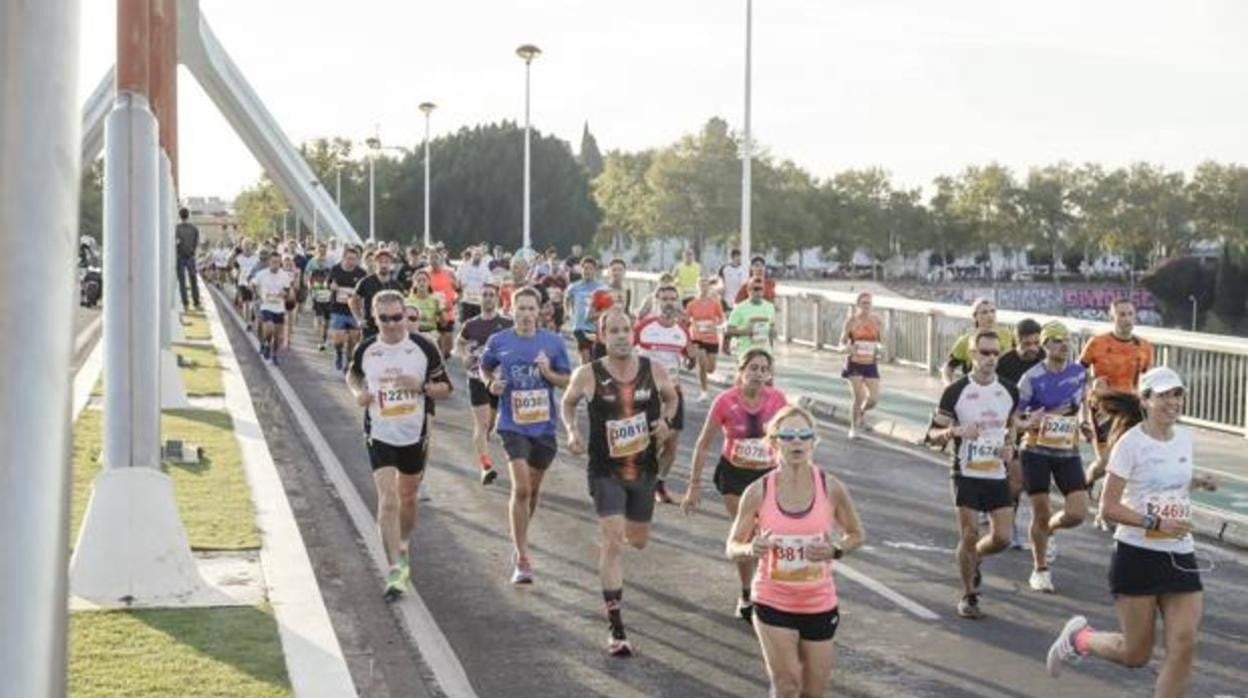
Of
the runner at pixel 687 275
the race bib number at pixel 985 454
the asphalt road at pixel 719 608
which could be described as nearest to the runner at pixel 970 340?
the asphalt road at pixel 719 608

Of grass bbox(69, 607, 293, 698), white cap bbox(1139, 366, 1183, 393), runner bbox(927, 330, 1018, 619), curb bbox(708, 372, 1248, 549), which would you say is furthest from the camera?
curb bbox(708, 372, 1248, 549)

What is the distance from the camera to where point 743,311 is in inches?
730

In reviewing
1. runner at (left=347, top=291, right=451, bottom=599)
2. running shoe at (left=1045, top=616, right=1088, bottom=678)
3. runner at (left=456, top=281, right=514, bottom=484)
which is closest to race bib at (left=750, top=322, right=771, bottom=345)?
runner at (left=456, top=281, right=514, bottom=484)

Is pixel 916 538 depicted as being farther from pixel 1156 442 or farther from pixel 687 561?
pixel 1156 442

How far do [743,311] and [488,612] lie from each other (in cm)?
890

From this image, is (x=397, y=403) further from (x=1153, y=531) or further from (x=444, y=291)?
(x=444, y=291)

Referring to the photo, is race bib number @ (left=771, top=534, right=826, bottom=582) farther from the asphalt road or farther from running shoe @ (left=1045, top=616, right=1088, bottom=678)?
running shoe @ (left=1045, top=616, right=1088, bottom=678)

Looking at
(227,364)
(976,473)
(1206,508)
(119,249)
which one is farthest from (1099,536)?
(227,364)

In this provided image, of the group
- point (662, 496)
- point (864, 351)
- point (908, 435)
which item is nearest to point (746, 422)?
point (662, 496)

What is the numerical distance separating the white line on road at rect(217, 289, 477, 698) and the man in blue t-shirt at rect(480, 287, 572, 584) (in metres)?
1.00

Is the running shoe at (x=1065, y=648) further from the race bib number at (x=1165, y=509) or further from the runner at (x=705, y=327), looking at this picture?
the runner at (x=705, y=327)

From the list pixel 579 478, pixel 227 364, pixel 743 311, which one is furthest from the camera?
pixel 227 364

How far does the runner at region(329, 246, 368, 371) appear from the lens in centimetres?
2369

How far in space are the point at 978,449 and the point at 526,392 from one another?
3130mm
